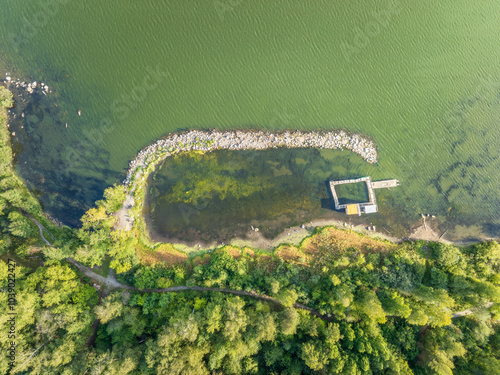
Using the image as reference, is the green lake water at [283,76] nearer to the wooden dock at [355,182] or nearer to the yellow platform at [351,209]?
the wooden dock at [355,182]

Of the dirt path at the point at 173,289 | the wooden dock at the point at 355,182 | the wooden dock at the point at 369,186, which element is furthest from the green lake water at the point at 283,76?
the dirt path at the point at 173,289

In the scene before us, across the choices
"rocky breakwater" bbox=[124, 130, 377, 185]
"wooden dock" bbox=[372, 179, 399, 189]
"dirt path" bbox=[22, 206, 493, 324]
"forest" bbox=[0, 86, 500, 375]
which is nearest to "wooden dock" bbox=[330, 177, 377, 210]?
"wooden dock" bbox=[372, 179, 399, 189]

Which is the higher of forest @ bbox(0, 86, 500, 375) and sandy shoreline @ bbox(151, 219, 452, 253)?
sandy shoreline @ bbox(151, 219, 452, 253)

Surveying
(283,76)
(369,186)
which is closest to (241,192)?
(283,76)

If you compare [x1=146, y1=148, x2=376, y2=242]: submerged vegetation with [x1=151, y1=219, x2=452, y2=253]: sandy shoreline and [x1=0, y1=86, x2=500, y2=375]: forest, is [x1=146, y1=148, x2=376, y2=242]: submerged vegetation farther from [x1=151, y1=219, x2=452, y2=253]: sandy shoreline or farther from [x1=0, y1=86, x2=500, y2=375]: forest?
[x1=0, y1=86, x2=500, y2=375]: forest

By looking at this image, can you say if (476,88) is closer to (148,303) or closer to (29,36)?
(148,303)

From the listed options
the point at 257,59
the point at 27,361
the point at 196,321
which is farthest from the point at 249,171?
the point at 27,361

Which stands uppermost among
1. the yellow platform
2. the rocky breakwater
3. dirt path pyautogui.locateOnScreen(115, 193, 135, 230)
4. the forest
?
the rocky breakwater
